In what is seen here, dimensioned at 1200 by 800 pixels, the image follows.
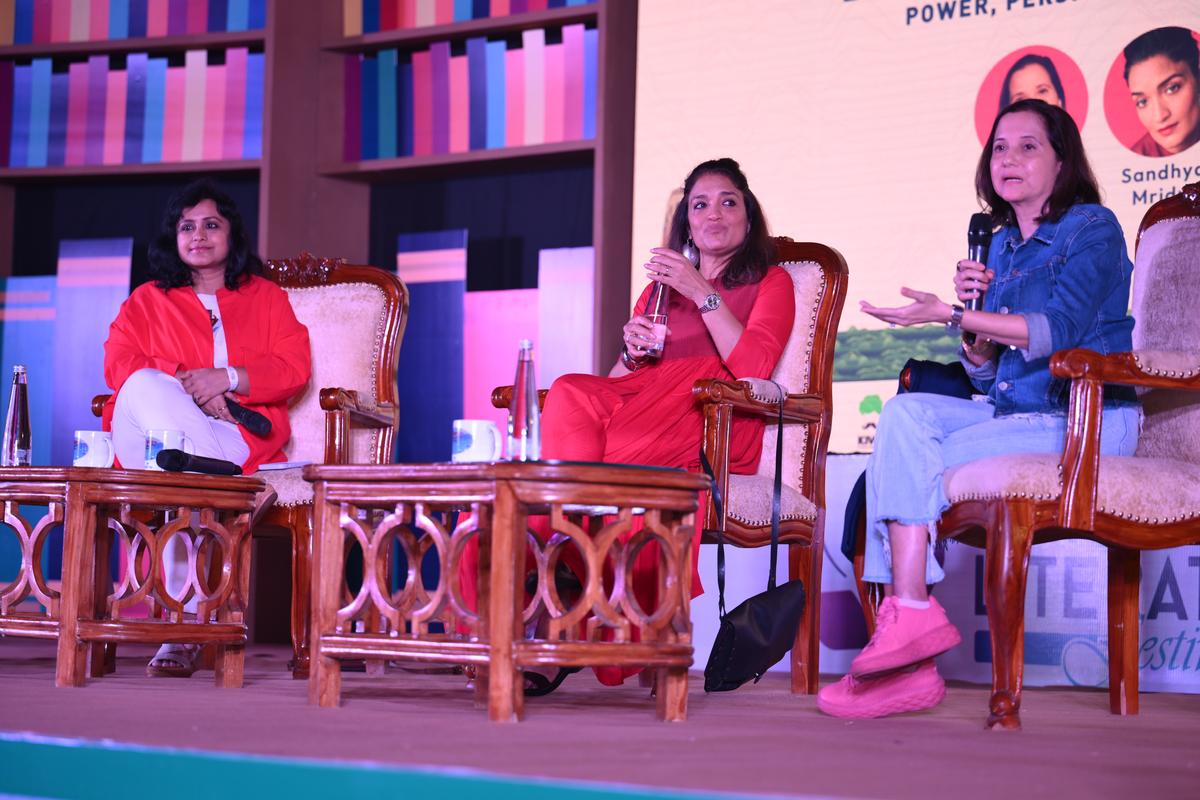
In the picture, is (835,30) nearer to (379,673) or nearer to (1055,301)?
(1055,301)

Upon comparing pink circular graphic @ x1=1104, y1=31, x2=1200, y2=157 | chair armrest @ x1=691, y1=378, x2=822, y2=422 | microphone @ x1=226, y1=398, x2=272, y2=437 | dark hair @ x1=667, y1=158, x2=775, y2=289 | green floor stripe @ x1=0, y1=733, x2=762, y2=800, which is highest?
pink circular graphic @ x1=1104, y1=31, x2=1200, y2=157

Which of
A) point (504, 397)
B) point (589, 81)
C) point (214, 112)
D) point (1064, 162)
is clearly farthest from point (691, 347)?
point (214, 112)

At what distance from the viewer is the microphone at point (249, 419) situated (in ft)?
11.2

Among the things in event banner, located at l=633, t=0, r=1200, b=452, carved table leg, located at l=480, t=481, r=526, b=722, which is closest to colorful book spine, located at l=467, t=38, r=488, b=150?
event banner, located at l=633, t=0, r=1200, b=452

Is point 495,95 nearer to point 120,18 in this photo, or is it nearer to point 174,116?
point 174,116

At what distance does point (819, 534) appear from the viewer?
10.1ft

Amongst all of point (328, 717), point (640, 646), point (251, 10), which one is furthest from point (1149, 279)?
point (251, 10)

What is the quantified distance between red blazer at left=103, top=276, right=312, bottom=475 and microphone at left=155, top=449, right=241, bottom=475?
593 millimetres

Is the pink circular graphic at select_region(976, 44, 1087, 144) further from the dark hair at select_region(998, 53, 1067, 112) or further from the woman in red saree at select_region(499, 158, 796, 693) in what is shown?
the woman in red saree at select_region(499, 158, 796, 693)

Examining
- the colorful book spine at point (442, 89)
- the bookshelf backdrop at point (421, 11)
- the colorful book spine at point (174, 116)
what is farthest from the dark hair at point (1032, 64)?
the colorful book spine at point (174, 116)

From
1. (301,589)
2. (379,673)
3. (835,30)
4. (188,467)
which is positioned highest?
(835,30)

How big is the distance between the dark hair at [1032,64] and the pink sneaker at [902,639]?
182 cm

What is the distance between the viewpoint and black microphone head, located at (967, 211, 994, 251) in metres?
2.48

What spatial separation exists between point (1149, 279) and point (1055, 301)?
45 cm
